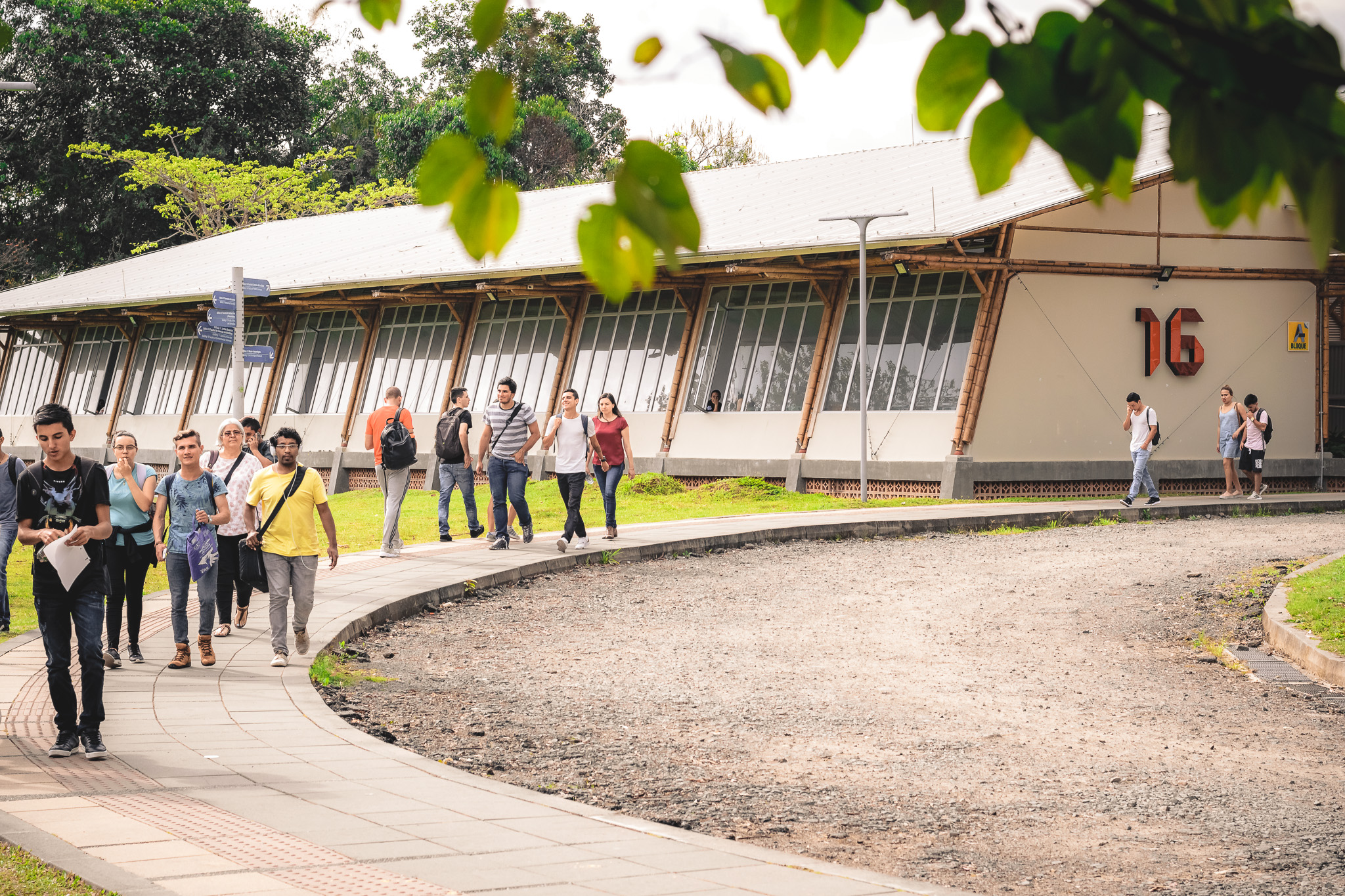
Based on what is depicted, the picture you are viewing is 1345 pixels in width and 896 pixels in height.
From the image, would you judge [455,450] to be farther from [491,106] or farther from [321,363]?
[321,363]

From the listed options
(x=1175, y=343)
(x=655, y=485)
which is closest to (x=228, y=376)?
(x=655, y=485)

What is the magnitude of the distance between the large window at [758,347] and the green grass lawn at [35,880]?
71.0ft

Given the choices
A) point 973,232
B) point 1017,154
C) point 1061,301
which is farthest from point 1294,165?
point 1061,301

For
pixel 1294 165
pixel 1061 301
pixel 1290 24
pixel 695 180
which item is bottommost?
pixel 1294 165

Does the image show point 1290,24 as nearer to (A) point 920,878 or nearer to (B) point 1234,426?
(A) point 920,878

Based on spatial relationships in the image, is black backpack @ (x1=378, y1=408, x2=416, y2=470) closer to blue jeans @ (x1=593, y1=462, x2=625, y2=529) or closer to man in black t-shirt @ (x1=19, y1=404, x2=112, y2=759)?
blue jeans @ (x1=593, y1=462, x2=625, y2=529)

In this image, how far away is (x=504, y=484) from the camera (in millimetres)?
15672

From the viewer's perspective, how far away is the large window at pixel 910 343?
23.9 meters

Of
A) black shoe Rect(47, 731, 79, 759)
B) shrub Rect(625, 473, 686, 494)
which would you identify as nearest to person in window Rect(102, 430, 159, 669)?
black shoe Rect(47, 731, 79, 759)

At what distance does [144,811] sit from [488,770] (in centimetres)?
190

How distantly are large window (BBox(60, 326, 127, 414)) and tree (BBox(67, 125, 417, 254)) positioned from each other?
11.0 meters

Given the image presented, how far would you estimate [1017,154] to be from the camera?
1.69m

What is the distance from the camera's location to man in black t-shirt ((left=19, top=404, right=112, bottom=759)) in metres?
6.80

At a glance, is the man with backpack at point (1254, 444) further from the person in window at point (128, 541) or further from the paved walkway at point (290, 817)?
the person in window at point (128, 541)
